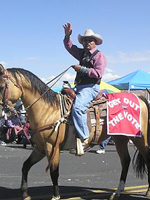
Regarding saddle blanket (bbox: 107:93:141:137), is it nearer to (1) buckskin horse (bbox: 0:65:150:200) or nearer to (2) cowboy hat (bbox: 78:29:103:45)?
(1) buckskin horse (bbox: 0:65:150:200)

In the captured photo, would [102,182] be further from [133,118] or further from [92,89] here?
[92,89]

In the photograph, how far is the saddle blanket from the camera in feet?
20.4

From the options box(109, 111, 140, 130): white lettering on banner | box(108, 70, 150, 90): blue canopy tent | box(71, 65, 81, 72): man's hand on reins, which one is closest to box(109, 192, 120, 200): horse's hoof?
box(109, 111, 140, 130): white lettering on banner

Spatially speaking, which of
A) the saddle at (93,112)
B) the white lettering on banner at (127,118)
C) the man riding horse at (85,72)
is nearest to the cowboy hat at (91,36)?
the man riding horse at (85,72)

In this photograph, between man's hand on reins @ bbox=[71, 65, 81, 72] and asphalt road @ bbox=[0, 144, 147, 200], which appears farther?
asphalt road @ bbox=[0, 144, 147, 200]

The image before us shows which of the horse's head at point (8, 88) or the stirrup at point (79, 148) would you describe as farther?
the stirrup at point (79, 148)

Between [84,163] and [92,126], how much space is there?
500cm

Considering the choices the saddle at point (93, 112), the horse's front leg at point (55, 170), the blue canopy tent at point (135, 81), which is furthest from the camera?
the blue canopy tent at point (135, 81)

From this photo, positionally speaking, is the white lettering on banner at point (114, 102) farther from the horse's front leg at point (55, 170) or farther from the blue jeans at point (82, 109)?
the horse's front leg at point (55, 170)

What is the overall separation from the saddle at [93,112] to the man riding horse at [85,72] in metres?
0.12

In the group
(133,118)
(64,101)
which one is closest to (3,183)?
(64,101)

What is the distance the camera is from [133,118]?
6.39m

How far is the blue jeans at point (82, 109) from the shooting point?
228 inches

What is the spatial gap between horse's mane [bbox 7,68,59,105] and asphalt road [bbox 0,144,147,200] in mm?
1749
